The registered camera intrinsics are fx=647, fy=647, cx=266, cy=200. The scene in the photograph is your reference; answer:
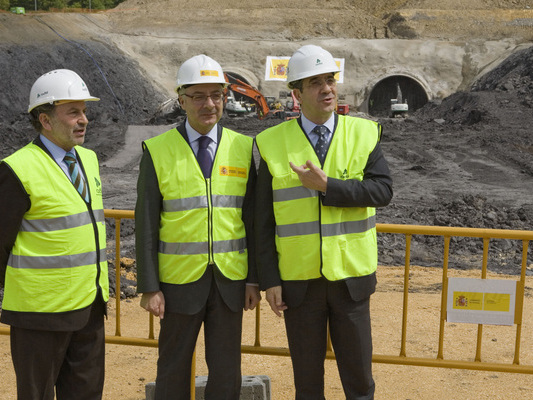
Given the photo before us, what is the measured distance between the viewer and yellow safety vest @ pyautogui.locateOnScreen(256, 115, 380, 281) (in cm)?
342

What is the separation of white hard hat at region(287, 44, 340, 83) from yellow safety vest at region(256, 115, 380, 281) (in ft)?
1.05

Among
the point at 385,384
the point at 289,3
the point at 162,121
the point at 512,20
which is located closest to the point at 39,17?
the point at 162,121

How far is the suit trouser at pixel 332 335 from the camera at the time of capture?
Answer: 136 inches

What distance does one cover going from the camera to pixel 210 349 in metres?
3.54

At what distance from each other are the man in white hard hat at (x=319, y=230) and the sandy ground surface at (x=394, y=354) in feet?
5.22

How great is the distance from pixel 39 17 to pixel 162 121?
1089cm

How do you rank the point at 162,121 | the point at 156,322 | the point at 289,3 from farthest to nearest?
the point at 289,3 → the point at 162,121 → the point at 156,322

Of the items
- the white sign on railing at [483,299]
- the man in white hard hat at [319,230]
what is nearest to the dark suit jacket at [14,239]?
the man in white hard hat at [319,230]

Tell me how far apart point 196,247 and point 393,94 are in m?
35.8

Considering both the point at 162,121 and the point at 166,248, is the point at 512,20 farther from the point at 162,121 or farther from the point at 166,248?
the point at 166,248

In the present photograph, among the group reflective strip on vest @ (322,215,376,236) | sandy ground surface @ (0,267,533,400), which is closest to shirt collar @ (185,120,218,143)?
reflective strip on vest @ (322,215,376,236)

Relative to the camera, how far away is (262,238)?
138 inches

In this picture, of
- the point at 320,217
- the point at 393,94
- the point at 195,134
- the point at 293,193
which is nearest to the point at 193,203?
the point at 195,134

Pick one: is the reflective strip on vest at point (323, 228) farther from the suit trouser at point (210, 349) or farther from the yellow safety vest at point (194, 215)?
the suit trouser at point (210, 349)
